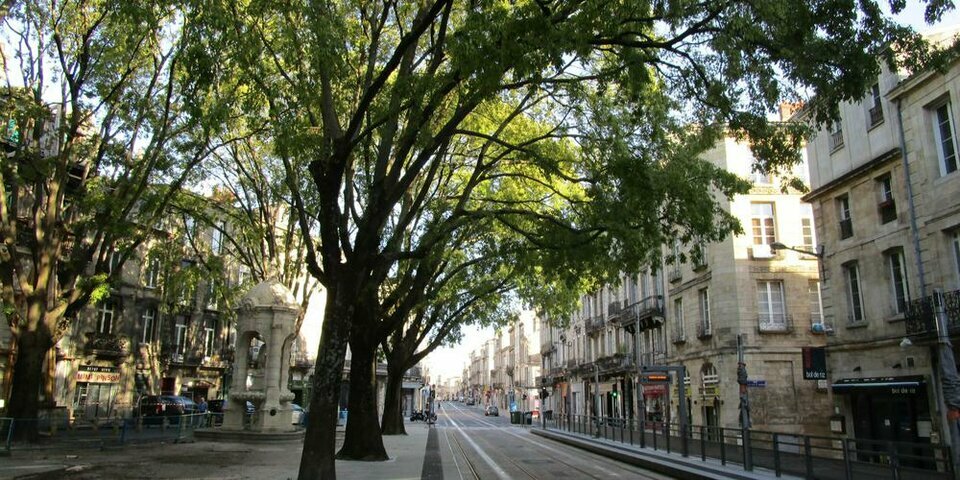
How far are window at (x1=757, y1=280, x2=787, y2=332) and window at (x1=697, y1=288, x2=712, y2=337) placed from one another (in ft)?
8.27

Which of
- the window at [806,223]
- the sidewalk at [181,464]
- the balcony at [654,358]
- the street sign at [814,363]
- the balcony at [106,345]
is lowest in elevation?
the sidewalk at [181,464]

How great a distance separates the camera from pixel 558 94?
1359 centimetres

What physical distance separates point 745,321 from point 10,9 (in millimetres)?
27637

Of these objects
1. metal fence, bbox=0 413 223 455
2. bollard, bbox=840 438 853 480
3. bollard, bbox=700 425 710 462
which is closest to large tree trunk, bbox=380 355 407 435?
metal fence, bbox=0 413 223 455

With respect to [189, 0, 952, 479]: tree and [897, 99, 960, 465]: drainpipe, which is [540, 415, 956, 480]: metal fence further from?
[189, 0, 952, 479]: tree

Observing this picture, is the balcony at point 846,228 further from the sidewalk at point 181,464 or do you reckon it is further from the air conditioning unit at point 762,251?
the sidewalk at point 181,464

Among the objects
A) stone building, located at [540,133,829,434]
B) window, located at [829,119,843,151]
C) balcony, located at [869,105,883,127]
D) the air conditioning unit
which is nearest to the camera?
balcony, located at [869,105,883,127]

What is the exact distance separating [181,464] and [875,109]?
21.1m

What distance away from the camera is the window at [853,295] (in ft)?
65.9

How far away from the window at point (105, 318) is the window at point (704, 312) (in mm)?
31677

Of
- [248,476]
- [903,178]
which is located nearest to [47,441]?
[248,476]

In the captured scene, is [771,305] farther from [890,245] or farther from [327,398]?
[327,398]

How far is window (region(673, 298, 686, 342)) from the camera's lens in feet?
111

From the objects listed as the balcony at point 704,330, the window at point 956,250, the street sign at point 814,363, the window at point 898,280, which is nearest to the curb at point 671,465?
the street sign at point 814,363
